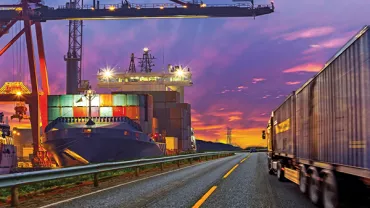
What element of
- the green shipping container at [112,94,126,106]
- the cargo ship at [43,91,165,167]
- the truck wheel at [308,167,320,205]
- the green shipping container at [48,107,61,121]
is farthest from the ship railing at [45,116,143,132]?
the truck wheel at [308,167,320,205]

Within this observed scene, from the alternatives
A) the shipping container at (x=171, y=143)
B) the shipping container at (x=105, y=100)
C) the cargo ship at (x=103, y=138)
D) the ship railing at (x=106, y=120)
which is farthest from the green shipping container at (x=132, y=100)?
the shipping container at (x=171, y=143)

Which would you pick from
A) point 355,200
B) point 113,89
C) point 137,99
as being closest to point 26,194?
point 355,200

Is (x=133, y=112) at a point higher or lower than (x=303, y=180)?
higher

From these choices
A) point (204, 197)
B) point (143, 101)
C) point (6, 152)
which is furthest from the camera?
point (143, 101)

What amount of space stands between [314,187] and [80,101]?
50.4m

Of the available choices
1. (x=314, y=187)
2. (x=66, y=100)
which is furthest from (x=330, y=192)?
(x=66, y=100)

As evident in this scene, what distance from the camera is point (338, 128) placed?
25.0 ft

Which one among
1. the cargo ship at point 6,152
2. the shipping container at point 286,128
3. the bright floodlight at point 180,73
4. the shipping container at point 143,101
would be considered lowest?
the cargo ship at point 6,152

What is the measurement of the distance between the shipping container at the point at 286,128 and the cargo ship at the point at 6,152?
34.9 metres

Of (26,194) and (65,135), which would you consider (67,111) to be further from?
(26,194)

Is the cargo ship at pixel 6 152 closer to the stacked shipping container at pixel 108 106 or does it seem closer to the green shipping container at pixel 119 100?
the stacked shipping container at pixel 108 106

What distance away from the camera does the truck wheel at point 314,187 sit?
29.9 ft

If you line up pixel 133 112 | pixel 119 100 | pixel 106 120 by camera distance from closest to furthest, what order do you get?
1. pixel 106 120
2. pixel 133 112
3. pixel 119 100

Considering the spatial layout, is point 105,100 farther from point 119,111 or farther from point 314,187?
point 314,187
